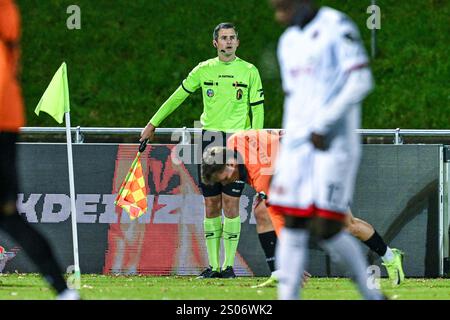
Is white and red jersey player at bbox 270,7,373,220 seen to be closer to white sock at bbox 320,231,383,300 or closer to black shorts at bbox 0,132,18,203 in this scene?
white sock at bbox 320,231,383,300

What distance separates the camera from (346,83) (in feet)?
22.9

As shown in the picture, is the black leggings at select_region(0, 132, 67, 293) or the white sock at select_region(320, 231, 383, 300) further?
the black leggings at select_region(0, 132, 67, 293)

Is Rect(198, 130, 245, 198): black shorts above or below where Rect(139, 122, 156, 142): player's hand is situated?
below

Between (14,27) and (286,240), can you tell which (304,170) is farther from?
(14,27)

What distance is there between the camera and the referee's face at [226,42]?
13.0 meters

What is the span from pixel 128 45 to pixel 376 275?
500 inches

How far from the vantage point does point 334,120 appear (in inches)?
272

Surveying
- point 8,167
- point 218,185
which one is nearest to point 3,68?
point 8,167

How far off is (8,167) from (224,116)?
5.65 metres

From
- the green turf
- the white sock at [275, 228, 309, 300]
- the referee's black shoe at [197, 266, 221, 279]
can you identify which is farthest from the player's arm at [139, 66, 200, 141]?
the white sock at [275, 228, 309, 300]

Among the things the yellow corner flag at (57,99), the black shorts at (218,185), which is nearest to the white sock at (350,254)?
the yellow corner flag at (57,99)

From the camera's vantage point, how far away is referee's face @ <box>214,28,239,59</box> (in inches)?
512

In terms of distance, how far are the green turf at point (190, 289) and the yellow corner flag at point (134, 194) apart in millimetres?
710
